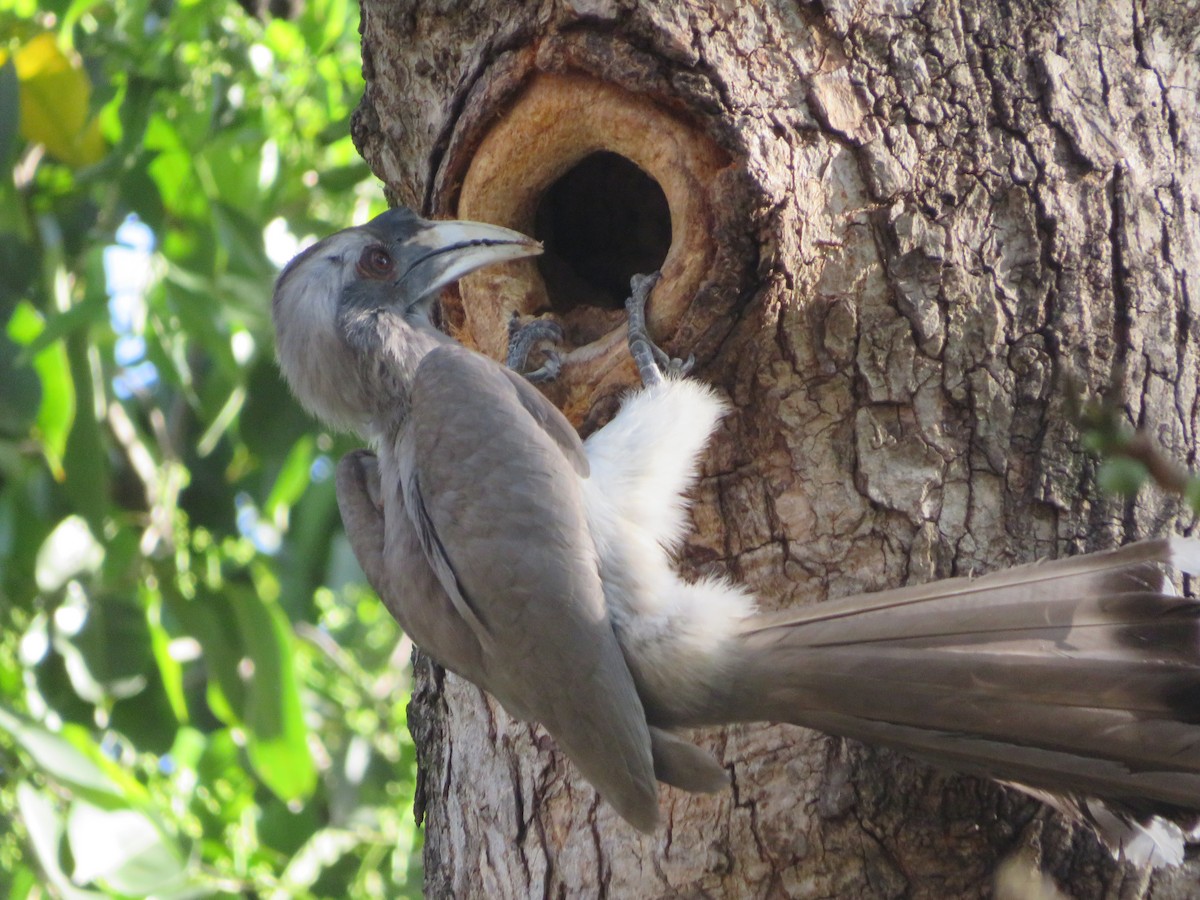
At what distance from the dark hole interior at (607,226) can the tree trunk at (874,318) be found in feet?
2.75

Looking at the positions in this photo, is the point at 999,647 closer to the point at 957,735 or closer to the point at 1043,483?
the point at 957,735

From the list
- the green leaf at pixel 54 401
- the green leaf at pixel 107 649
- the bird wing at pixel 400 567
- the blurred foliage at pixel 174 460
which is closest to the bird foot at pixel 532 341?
the bird wing at pixel 400 567

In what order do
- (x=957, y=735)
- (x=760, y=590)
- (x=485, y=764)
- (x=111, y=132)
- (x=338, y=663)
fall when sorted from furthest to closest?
1. (x=338, y=663)
2. (x=111, y=132)
3. (x=485, y=764)
4. (x=760, y=590)
5. (x=957, y=735)

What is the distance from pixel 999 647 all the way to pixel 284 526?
424cm

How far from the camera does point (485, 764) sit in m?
3.21

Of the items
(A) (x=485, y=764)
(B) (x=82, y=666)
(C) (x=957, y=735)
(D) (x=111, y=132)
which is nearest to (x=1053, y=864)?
(C) (x=957, y=735)

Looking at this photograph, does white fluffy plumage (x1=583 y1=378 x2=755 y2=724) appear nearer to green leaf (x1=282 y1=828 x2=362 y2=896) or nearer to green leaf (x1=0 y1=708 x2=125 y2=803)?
green leaf (x1=0 y1=708 x2=125 y2=803)

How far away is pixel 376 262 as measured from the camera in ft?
11.9

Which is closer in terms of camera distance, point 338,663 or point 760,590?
point 760,590

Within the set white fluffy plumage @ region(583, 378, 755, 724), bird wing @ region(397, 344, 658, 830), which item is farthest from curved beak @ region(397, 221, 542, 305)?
white fluffy plumage @ region(583, 378, 755, 724)

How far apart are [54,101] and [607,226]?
270cm

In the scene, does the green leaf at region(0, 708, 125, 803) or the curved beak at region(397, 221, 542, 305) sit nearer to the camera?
the curved beak at region(397, 221, 542, 305)

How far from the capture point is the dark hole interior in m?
4.02

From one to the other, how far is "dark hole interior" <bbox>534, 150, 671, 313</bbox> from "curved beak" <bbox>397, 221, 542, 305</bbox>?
55 cm
